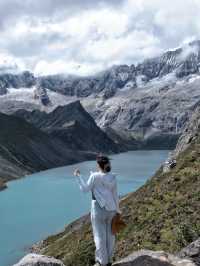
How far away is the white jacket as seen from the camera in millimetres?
16109

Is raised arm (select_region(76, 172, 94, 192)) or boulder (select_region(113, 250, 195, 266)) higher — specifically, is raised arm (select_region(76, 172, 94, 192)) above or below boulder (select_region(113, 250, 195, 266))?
above

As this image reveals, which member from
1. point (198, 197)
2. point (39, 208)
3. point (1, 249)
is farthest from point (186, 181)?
point (39, 208)

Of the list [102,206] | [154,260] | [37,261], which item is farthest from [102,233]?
[37,261]

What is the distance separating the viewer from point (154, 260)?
14844 mm

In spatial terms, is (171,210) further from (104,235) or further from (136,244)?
(104,235)

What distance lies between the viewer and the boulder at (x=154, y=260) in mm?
14719

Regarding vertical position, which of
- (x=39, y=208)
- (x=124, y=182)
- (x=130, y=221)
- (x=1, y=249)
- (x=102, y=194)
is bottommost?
(x=124, y=182)

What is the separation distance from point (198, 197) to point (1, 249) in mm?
60084

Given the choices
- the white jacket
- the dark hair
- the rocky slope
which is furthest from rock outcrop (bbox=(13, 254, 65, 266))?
the dark hair

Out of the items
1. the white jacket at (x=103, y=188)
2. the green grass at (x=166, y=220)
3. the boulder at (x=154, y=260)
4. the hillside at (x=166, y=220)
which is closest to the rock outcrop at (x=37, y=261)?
the boulder at (x=154, y=260)

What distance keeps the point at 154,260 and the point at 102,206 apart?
2247 millimetres

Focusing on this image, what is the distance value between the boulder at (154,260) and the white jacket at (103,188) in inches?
64.7

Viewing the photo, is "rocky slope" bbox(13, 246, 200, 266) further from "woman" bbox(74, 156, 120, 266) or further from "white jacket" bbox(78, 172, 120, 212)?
"white jacket" bbox(78, 172, 120, 212)

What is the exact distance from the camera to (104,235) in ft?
52.7
